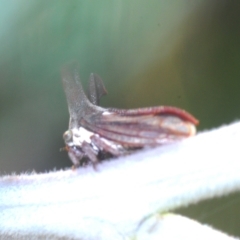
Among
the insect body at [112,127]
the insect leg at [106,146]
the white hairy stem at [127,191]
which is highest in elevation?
the insect body at [112,127]

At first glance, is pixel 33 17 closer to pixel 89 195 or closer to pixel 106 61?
pixel 106 61

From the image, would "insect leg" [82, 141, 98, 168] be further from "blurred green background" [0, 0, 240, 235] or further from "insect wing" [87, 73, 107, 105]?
"blurred green background" [0, 0, 240, 235]

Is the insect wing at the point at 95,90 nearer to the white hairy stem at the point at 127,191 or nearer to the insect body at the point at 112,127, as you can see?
the insect body at the point at 112,127

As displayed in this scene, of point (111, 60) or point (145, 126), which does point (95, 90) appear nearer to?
point (145, 126)

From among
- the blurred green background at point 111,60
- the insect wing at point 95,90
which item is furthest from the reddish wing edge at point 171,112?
the blurred green background at point 111,60

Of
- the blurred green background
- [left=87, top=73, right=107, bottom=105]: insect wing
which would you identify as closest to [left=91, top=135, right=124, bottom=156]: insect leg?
[left=87, top=73, right=107, bottom=105]: insect wing

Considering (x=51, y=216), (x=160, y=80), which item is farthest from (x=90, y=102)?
(x=160, y=80)

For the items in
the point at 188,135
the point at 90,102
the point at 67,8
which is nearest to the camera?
the point at 188,135
